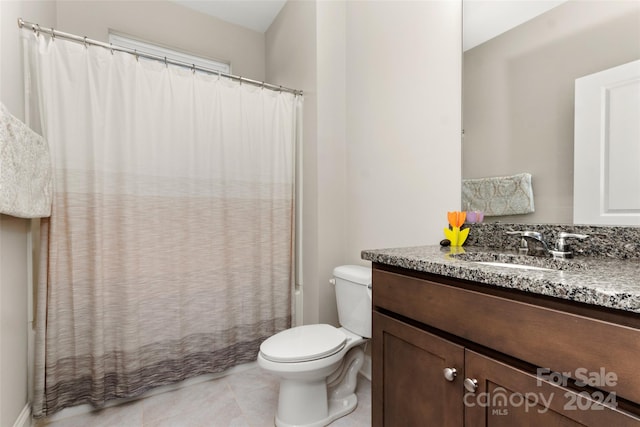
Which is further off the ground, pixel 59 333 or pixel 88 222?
pixel 88 222

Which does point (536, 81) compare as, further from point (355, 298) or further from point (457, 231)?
point (355, 298)

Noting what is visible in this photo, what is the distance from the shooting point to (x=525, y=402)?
2.12 feet

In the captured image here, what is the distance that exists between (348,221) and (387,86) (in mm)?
890

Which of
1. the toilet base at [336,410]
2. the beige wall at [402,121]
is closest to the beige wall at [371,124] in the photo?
the beige wall at [402,121]

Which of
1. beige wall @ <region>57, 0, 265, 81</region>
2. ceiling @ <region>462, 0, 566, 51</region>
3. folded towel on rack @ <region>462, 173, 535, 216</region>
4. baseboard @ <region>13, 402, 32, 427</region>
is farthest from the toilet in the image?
beige wall @ <region>57, 0, 265, 81</region>

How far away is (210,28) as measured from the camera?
8.41ft

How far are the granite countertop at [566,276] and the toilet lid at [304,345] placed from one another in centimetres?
68

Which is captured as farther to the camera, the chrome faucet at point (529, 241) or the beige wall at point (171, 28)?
the beige wall at point (171, 28)

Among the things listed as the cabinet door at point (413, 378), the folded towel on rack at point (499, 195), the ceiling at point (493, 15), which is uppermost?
the ceiling at point (493, 15)

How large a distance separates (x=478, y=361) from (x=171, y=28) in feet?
9.72

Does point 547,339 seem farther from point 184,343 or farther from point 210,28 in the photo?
point 210,28

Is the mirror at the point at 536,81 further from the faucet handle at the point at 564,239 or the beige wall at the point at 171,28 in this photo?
the beige wall at the point at 171,28

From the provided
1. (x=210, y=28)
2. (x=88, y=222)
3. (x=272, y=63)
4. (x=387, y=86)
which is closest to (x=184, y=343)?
(x=88, y=222)

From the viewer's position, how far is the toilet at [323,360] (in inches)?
54.0
